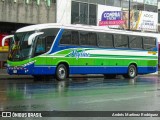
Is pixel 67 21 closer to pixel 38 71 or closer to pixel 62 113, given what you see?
pixel 38 71

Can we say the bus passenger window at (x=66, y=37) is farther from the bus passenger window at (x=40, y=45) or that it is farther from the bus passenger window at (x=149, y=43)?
the bus passenger window at (x=149, y=43)

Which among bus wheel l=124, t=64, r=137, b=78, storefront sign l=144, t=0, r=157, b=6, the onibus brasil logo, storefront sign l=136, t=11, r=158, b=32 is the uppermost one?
storefront sign l=144, t=0, r=157, b=6

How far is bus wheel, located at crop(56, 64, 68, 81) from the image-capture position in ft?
83.0

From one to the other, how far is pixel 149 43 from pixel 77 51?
7.52 m

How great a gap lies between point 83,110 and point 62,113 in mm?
770

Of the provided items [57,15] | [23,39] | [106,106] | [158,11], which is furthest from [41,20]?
[106,106]

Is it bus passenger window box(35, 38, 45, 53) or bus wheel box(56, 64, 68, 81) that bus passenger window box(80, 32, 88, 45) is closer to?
bus wheel box(56, 64, 68, 81)

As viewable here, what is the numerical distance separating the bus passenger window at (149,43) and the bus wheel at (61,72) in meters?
7.83

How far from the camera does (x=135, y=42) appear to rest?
101 feet

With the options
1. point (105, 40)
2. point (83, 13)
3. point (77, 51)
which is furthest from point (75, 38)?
point (83, 13)

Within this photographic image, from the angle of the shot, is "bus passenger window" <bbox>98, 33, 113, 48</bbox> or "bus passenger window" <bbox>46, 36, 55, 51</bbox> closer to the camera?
"bus passenger window" <bbox>46, 36, 55, 51</bbox>

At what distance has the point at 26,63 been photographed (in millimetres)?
24156

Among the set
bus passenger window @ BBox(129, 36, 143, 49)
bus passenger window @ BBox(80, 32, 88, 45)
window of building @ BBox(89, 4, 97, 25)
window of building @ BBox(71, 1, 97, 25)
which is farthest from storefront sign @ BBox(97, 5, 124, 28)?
bus passenger window @ BBox(80, 32, 88, 45)

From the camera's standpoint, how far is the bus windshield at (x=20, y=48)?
24278 millimetres
